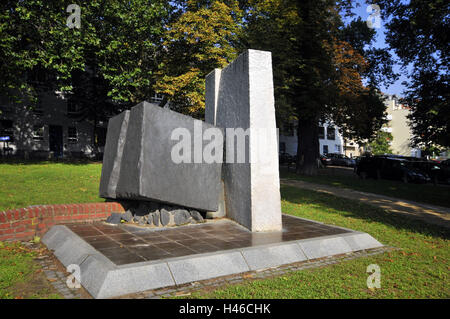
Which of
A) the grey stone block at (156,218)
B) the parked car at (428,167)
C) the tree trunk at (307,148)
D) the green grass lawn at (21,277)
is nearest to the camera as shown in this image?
the green grass lawn at (21,277)

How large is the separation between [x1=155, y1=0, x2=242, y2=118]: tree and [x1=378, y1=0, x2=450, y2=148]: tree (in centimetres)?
883

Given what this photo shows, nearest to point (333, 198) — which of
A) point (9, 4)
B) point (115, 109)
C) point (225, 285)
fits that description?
point (225, 285)

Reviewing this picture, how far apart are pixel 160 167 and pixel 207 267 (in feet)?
8.21

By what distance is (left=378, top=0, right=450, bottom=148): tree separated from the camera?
12320 mm

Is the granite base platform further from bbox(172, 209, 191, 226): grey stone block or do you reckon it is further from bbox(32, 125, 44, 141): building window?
bbox(32, 125, 44, 141): building window

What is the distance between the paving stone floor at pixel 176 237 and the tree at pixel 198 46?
1334 cm

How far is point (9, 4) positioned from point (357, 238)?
2037 centimetres

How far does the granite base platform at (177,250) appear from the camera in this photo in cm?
391

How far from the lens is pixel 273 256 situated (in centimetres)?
491

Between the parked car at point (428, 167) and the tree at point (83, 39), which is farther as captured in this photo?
the parked car at point (428, 167)

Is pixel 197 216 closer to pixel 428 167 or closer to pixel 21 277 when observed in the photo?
pixel 21 277

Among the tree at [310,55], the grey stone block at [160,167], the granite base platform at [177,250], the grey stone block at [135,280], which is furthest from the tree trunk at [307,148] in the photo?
the grey stone block at [135,280]

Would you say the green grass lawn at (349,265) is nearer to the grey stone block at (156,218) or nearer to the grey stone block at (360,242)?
the grey stone block at (360,242)
